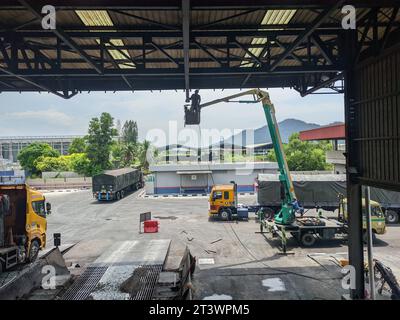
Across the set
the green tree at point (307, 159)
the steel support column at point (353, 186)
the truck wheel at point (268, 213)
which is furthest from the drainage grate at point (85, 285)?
the green tree at point (307, 159)

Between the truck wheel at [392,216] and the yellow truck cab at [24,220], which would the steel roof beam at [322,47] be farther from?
the truck wheel at [392,216]

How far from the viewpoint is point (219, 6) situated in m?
7.25

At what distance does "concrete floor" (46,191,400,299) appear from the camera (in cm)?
1149

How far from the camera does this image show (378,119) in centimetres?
868

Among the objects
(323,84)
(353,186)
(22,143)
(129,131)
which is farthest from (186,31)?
(22,143)

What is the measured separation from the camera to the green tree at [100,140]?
171 feet

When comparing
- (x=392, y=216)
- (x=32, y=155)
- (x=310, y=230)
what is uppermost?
(x=32, y=155)

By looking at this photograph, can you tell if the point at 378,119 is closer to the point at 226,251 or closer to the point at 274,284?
the point at 274,284

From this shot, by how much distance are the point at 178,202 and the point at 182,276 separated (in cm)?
2478

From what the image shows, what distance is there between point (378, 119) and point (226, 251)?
10.4 m

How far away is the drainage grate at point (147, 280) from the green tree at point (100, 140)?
46044 mm

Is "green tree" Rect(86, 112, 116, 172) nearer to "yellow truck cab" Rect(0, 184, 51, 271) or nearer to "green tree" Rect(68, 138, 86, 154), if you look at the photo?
"green tree" Rect(68, 138, 86, 154)
